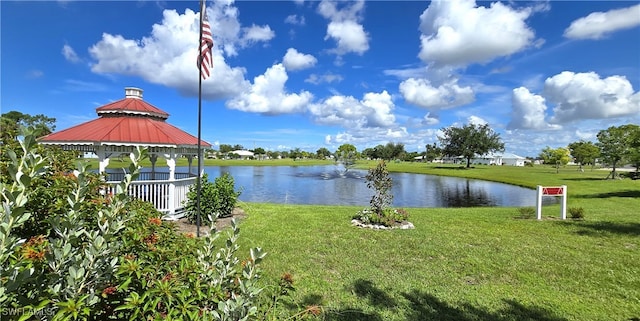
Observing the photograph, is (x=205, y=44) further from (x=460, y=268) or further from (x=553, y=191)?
(x=553, y=191)

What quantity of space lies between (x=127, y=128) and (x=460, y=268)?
35.4 feet

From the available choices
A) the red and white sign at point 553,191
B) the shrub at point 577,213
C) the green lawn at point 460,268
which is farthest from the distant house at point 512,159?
the green lawn at point 460,268

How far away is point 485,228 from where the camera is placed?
395 inches

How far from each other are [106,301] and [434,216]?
39.6 feet

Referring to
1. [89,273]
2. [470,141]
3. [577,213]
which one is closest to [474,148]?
[470,141]

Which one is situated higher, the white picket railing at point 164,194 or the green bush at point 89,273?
the green bush at point 89,273

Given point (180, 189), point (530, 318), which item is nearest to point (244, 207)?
point (180, 189)

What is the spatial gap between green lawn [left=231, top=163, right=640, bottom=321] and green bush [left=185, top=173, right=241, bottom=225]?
43.3 inches

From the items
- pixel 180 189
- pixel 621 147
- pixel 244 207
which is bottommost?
pixel 244 207

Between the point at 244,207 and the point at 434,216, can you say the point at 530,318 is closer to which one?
the point at 434,216

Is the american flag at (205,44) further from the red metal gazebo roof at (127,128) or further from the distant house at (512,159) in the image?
the distant house at (512,159)

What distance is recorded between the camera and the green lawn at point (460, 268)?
4.61 m

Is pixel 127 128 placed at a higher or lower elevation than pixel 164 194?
higher

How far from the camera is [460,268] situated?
626 cm
